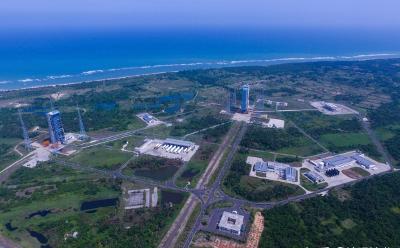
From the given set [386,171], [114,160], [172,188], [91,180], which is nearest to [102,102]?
[114,160]

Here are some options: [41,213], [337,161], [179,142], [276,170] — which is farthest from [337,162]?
[41,213]

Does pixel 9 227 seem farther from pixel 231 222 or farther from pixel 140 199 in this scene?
pixel 231 222

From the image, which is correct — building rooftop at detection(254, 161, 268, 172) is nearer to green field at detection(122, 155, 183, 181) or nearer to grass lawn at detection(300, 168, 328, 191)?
grass lawn at detection(300, 168, 328, 191)

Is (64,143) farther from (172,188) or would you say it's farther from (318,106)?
(318,106)

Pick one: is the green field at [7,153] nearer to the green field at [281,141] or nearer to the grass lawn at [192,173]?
the grass lawn at [192,173]

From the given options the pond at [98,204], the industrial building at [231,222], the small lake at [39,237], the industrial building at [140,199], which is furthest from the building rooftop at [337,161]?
the small lake at [39,237]
